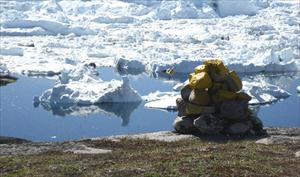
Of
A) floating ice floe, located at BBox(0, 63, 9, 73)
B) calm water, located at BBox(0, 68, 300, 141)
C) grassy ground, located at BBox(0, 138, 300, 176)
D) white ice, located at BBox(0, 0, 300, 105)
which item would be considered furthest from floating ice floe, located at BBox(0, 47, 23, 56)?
grassy ground, located at BBox(0, 138, 300, 176)

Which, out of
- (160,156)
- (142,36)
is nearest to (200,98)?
(160,156)

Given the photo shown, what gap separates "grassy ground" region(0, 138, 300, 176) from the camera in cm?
866

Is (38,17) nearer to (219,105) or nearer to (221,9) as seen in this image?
(221,9)

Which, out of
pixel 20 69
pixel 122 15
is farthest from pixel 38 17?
pixel 20 69

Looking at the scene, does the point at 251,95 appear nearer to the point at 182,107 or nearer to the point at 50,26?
the point at 182,107

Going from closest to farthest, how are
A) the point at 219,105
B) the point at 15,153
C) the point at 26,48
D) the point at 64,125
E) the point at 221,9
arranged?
the point at 15,153 < the point at 219,105 < the point at 64,125 < the point at 26,48 < the point at 221,9

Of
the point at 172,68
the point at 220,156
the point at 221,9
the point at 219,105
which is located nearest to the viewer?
the point at 220,156

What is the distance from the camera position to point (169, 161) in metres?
9.41

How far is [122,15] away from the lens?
6294 cm

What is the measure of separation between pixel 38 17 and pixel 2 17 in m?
3.56

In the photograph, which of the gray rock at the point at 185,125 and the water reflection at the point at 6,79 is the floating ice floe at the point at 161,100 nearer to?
the water reflection at the point at 6,79

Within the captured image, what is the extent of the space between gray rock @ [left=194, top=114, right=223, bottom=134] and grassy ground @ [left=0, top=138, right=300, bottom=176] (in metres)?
1.22

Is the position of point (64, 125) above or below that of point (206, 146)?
below

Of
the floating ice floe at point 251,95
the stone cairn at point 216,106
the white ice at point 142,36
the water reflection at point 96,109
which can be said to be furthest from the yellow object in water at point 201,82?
the white ice at point 142,36
